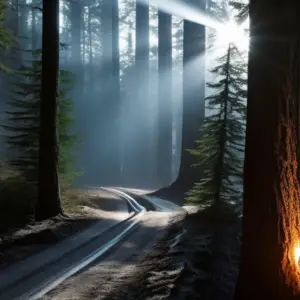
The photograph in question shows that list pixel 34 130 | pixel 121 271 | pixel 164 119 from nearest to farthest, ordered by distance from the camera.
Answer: pixel 121 271 → pixel 34 130 → pixel 164 119

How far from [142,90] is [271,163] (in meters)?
69.5

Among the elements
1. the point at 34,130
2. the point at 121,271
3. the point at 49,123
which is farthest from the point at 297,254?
the point at 34,130

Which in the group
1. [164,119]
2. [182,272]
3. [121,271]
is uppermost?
[164,119]

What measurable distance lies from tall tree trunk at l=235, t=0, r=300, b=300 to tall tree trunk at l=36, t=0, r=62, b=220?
9746 mm

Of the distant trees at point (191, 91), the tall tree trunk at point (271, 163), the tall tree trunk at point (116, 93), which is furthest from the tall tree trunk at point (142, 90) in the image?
the tall tree trunk at point (271, 163)

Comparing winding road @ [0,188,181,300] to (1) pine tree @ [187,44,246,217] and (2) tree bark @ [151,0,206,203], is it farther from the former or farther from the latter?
(2) tree bark @ [151,0,206,203]

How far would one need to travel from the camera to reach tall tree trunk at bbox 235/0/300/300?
16.7 ft

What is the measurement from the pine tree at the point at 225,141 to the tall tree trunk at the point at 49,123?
14.1ft

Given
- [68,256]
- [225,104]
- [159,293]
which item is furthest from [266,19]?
[225,104]

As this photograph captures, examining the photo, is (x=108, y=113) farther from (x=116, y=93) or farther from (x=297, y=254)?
(x=297, y=254)

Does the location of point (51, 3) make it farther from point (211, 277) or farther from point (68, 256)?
point (211, 277)

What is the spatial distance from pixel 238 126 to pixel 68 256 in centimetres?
644

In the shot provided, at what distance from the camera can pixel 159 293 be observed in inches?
255

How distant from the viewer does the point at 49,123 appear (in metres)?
14.1
